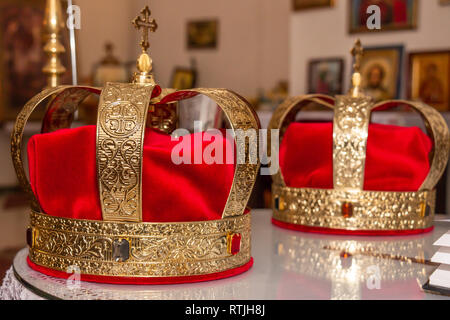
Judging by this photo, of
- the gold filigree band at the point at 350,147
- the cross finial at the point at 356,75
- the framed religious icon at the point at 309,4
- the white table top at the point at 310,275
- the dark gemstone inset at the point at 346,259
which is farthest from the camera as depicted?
the framed religious icon at the point at 309,4

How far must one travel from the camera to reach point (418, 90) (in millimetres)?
3350

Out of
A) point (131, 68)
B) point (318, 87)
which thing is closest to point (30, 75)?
point (131, 68)

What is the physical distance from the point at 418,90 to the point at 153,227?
2.83m

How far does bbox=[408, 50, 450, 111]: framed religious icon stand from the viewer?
10.7ft

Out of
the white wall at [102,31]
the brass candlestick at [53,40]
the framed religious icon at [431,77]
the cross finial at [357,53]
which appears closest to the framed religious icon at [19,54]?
the white wall at [102,31]

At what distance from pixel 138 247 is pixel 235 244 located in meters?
0.16

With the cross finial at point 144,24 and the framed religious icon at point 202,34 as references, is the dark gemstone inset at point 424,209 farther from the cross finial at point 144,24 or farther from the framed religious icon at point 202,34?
the framed religious icon at point 202,34

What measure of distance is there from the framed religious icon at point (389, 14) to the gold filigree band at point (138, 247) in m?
2.76

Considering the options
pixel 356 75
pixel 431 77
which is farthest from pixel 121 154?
pixel 431 77

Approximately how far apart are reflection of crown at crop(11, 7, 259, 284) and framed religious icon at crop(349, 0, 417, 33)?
8.78 ft

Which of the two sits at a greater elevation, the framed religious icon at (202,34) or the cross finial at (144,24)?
the framed religious icon at (202,34)

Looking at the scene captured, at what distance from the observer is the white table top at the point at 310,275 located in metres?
0.82
